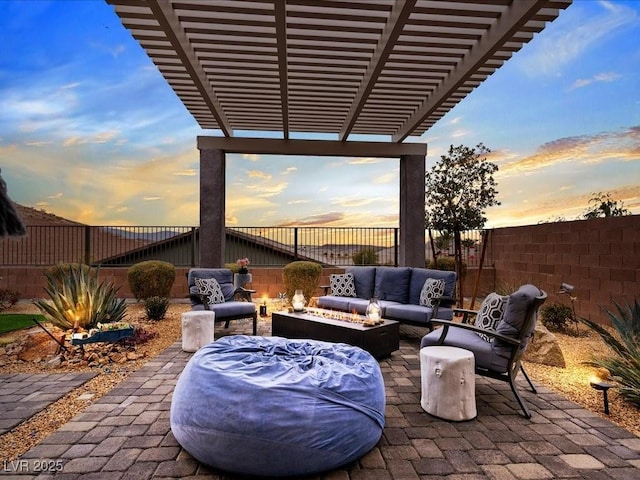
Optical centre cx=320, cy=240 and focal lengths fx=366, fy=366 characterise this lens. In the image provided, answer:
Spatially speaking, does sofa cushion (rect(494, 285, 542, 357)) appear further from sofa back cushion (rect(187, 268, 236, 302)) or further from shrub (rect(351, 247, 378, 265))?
shrub (rect(351, 247, 378, 265))

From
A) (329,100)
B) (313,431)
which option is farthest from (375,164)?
(313,431)

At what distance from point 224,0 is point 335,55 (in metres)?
1.52

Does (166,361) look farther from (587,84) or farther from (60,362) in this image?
(587,84)

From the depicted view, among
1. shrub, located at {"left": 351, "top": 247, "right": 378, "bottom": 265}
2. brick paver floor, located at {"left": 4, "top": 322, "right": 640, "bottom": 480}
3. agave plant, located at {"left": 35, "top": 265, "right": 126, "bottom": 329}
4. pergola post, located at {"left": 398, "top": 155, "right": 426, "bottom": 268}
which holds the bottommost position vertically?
brick paver floor, located at {"left": 4, "top": 322, "right": 640, "bottom": 480}

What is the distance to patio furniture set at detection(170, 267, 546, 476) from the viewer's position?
204cm

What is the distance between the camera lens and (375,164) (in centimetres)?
1050

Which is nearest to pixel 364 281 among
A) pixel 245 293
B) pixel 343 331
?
pixel 245 293

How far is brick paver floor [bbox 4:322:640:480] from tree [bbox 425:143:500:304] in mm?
4678

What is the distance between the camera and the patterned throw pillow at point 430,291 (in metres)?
5.29

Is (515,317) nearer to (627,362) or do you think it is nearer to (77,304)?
(627,362)

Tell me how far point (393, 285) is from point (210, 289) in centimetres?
291

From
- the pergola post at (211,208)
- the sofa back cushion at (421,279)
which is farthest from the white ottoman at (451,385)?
the pergola post at (211,208)

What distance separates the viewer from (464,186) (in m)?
7.52

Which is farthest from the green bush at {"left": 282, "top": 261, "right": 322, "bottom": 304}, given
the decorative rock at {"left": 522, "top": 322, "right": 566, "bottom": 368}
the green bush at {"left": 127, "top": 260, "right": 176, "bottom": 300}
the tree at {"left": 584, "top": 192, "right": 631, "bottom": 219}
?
the tree at {"left": 584, "top": 192, "right": 631, "bottom": 219}
